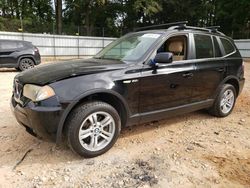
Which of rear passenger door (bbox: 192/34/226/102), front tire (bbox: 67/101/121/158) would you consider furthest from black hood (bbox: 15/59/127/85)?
rear passenger door (bbox: 192/34/226/102)

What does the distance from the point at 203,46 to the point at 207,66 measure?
1.27 ft

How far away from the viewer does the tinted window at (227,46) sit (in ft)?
17.5

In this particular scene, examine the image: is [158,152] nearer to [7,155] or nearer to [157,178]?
[157,178]

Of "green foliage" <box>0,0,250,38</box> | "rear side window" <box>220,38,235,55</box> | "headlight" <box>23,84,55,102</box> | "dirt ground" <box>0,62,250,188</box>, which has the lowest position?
"dirt ground" <box>0,62,250,188</box>

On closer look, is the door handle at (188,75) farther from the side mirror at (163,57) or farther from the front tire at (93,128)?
the front tire at (93,128)

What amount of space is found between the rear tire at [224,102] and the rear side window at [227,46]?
71cm

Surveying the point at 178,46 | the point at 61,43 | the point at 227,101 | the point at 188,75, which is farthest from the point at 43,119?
the point at 61,43

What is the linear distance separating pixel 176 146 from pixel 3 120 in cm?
321

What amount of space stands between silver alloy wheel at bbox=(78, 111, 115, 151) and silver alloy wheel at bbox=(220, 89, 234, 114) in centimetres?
268

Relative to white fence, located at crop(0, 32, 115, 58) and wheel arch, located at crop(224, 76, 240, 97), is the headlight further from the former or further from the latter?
white fence, located at crop(0, 32, 115, 58)

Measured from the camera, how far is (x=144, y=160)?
3.55m

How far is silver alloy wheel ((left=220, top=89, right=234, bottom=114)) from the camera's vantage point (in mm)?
5320

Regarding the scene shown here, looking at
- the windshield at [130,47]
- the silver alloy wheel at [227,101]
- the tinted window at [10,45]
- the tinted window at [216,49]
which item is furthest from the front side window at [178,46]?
the tinted window at [10,45]

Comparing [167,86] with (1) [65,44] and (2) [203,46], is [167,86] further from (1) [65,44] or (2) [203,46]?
(1) [65,44]
